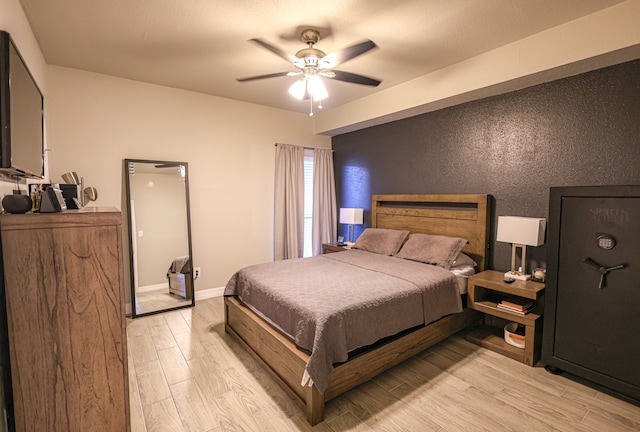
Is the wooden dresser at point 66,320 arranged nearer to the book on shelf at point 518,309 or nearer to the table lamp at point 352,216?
the book on shelf at point 518,309

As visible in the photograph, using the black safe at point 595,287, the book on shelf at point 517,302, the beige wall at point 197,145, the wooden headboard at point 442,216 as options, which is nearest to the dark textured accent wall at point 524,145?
the wooden headboard at point 442,216

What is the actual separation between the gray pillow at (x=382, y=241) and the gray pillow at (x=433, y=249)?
126 mm

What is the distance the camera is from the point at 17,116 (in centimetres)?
146

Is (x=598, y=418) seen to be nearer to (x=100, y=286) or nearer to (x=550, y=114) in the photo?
(x=550, y=114)

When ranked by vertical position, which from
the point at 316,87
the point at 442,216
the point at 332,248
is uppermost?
the point at 316,87

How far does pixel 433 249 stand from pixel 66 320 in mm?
3094

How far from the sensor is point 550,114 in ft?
9.09

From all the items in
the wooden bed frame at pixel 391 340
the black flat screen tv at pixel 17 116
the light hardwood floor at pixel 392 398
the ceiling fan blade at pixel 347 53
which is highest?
the ceiling fan blade at pixel 347 53

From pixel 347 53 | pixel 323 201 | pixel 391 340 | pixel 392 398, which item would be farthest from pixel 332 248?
pixel 347 53

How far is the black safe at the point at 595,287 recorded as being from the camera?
2.00 m

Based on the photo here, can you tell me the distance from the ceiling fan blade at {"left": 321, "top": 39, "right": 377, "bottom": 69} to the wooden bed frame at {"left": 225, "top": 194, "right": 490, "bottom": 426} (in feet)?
6.73

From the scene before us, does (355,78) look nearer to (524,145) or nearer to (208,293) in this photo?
(524,145)

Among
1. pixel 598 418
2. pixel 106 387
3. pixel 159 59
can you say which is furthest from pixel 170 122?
pixel 598 418

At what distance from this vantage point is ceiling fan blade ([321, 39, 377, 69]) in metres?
1.99
